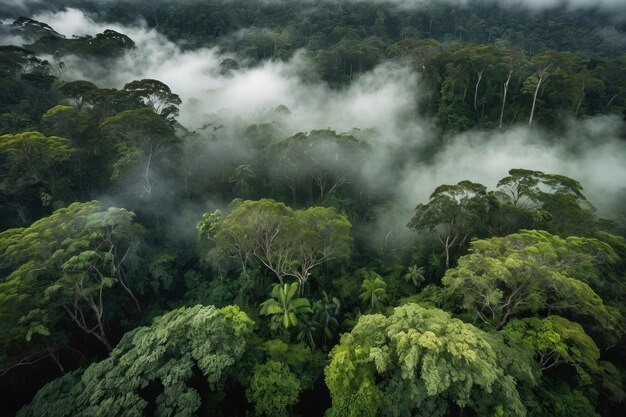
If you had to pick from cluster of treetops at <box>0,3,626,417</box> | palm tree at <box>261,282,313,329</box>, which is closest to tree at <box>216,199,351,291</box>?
cluster of treetops at <box>0,3,626,417</box>

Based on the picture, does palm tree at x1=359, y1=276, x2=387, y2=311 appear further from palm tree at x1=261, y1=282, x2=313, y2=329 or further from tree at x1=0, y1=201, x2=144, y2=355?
tree at x1=0, y1=201, x2=144, y2=355

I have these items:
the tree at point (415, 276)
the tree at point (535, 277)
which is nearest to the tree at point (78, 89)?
the tree at point (415, 276)

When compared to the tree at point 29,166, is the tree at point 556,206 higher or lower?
lower

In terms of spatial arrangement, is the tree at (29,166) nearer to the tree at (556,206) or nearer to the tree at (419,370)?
the tree at (419,370)

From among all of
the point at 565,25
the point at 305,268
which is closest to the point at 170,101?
the point at 305,268

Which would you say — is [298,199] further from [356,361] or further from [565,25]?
[565,25]

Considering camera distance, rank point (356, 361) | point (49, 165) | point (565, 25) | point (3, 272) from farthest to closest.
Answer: point (565, 25)
point (49, 165)
point (3, 272)
point (356, 361)
